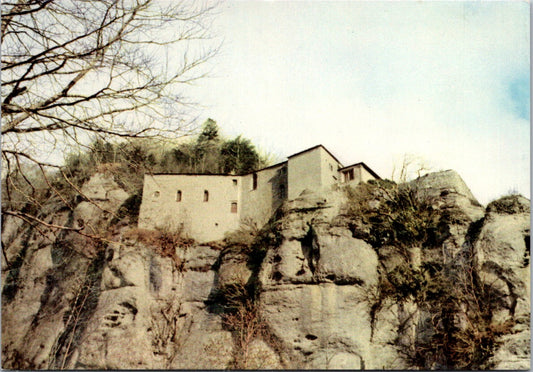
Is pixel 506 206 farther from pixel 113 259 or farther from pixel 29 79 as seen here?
pixel 113 259

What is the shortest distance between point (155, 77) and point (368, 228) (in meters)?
13.5

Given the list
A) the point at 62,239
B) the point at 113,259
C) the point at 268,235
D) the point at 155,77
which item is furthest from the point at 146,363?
the point at 155,77

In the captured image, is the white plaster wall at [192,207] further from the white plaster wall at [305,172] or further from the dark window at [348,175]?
the dark window at [348,175]

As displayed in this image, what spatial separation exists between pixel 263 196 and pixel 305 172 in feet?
9.95

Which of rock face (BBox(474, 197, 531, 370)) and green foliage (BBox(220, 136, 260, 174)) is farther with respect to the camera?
green foliage (BBox(220, 136, 260, 174))

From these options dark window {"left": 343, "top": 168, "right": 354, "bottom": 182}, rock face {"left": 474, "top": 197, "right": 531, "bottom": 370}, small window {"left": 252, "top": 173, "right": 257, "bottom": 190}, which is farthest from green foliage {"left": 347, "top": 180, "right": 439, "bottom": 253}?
small window {"left": 252, "top": 173, "right": 257, "bottom": 190}

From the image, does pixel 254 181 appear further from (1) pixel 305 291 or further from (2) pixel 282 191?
(1) pixel 305 291

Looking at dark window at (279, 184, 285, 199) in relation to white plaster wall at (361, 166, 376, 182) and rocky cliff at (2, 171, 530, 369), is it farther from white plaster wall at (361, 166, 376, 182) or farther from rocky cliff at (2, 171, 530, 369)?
white plaster wall at (361, 166, 376, 182)

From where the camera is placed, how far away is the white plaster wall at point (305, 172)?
21391mm

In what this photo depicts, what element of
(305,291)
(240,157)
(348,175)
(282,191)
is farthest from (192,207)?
(305,291)

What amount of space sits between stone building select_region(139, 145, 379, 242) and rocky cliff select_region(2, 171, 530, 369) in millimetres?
864

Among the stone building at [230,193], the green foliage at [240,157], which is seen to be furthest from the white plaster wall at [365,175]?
the green foliage at [240,157]

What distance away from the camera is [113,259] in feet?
71.3

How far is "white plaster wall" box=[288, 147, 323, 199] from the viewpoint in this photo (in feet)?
70.2
